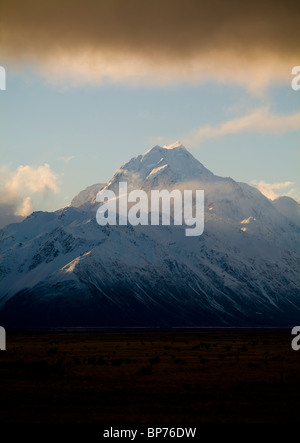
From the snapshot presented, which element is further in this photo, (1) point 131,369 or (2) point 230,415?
(1) point 131,369

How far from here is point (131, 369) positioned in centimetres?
7462

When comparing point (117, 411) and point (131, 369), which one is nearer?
point (117, 411)
